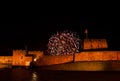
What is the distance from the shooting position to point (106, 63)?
25.5 m

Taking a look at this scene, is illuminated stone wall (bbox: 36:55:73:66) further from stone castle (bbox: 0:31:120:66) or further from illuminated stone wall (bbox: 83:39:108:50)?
illuminated stone wall (bbox: 83:39:108:50)

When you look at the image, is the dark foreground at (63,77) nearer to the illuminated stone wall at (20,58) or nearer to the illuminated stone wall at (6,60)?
the illuminated stone wall at (20,58)

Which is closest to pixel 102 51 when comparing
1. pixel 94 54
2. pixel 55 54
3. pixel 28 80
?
pixel 94 54

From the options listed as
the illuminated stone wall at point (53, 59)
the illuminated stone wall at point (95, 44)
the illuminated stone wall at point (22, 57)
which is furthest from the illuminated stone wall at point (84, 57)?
the illuminated stone wall at point (22, 57)

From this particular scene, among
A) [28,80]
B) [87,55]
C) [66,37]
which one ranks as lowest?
[28,80]

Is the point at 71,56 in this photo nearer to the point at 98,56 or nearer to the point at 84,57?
the point at 84,57

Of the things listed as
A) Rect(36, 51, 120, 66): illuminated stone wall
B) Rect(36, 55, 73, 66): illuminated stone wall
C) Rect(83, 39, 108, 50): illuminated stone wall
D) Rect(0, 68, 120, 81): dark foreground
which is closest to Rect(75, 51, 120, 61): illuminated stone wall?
Rect(36, 51, 120, 66): illuminated stone wall

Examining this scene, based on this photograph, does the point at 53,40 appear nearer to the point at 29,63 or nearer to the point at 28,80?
the point at 29,63

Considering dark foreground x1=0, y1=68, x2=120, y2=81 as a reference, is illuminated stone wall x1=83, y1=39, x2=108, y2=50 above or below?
above

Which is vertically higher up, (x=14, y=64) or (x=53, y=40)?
(x=53, y=40)

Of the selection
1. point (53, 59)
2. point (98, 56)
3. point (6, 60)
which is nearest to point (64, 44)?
point (53, 59)

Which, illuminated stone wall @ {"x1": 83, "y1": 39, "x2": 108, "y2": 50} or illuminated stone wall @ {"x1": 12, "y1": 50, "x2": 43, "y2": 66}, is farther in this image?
illuminated stone wall @ {"x1": 12, "y1": 50, "x2": 43, "y2": 66}

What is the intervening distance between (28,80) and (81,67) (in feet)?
26.7

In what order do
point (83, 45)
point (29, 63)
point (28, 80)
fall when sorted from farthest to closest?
1. point (29, 63)
2. point (83, 45)
3. point (28, 80)
